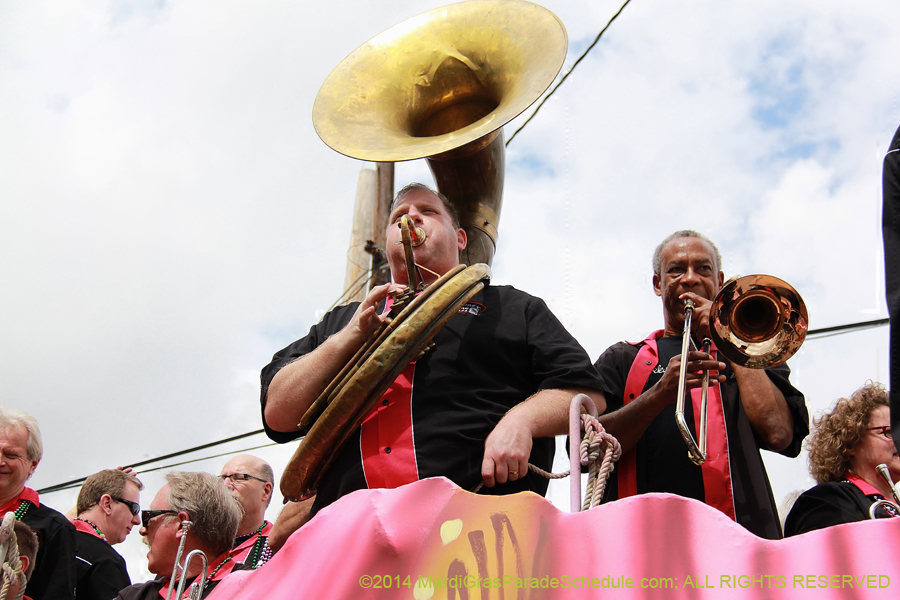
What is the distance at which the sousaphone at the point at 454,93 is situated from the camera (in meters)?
3.68

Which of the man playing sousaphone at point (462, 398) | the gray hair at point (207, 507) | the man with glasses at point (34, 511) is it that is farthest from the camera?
the gray hair at point (207, 507)

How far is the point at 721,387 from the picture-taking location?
3.16m

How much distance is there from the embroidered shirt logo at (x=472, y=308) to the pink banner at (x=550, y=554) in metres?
1.05

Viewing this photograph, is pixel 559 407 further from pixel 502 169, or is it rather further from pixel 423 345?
pixel 502 169

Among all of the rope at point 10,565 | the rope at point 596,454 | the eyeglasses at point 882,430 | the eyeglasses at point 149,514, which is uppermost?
the eyeglasses at point 882,430

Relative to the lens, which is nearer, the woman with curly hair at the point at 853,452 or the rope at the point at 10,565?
the rope at the point at 10,565

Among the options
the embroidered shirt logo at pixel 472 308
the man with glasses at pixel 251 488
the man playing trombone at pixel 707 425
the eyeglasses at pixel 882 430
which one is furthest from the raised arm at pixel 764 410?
the man with glasses at pixel 251 488

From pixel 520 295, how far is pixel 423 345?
1.53 ft

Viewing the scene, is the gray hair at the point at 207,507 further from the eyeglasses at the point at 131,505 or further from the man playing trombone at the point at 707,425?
the man playing trombone at the point at 707,425

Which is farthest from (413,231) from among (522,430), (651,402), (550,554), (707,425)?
(550,554)

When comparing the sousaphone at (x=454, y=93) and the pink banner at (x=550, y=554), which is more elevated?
the sousaphone at (x=454, y=93)

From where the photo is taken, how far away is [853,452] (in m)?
3.24

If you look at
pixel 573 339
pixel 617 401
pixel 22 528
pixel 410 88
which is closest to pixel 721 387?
pixel 617 401

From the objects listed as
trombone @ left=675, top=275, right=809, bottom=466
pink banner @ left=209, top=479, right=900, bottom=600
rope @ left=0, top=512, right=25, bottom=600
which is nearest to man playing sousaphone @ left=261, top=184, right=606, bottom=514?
trombone @ left=675, top=275, right=809, bottom=466
